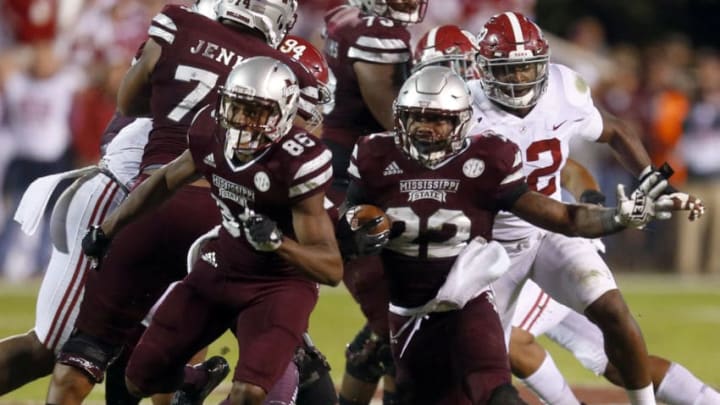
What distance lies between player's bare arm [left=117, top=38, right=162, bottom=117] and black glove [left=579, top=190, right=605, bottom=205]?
180 cm

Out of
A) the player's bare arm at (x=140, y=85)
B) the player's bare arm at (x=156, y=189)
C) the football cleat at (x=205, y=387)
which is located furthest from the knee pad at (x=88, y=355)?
the player's bare arm at (x=140, y=85)

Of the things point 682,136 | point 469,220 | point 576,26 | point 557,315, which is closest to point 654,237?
point 682,136

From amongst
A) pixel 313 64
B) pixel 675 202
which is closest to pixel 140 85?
pixel 313 64

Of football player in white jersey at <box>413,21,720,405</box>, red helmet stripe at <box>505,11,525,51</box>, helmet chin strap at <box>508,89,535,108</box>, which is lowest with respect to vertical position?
football player in white jersey at <box>413,21,720,405</box>

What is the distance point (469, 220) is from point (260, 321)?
2.79ft

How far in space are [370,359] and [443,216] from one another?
135cm

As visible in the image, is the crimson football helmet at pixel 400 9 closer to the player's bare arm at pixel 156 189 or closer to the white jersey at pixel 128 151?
the white jersey at pixel 128 151

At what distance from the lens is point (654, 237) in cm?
1504

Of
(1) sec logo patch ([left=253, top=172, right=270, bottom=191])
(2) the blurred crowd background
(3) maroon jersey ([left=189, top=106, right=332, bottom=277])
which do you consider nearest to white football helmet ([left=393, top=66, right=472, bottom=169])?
(3) maroon jersey ([left=189, top=106, right=332, bottom=277])

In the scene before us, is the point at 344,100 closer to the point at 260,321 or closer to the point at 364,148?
the point at 364,148

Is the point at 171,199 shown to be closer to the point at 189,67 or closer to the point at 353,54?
the point at 189,67

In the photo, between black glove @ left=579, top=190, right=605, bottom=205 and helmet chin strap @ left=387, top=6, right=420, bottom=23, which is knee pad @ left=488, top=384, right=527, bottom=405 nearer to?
black glove @ left=579, top=190, right=605, bottom=205

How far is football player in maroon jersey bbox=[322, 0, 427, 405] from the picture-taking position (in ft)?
22.3

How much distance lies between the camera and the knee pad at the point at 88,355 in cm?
588
